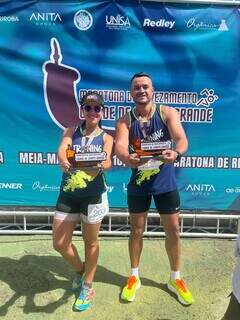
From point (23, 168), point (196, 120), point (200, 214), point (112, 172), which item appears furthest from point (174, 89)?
point (23, 168)

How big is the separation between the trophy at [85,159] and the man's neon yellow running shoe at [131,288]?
3.78 ft

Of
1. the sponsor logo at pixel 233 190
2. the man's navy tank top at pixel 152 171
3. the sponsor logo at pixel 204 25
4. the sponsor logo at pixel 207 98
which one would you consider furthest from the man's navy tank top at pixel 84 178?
the sponsor logo at pixel 233 190

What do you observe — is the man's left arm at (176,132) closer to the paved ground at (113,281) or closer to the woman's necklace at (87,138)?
the woman's necklace at (87,138)

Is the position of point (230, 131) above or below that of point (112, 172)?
above

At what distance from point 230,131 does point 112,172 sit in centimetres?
122

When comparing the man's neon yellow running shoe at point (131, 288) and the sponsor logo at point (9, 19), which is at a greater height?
the sponsor logo at point (9, 19)

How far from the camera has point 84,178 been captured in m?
3.40

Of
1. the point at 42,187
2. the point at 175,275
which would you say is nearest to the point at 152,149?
the point at 175,275

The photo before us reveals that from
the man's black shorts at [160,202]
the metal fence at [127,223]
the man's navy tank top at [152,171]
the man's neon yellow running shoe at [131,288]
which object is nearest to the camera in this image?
the man's navy tank top at [152,171]

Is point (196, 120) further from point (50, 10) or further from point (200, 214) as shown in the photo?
point (50, 10)

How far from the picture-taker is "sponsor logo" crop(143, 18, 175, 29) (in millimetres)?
4109

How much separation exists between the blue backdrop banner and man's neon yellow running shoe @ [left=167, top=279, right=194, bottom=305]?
1.03m

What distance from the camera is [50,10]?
409 centimetres

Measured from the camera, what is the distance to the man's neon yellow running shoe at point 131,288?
145 inches
